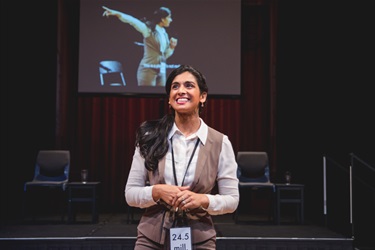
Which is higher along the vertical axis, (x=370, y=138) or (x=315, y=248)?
(x=370, y=138)

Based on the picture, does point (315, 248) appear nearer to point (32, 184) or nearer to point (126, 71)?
point (32, 184)

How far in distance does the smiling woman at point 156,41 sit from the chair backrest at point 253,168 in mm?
1252

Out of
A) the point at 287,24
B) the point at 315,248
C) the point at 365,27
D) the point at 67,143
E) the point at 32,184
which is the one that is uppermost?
the point at 287,24

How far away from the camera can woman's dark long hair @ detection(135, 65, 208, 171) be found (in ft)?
4.73

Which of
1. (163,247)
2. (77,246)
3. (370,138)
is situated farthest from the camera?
(370,138)

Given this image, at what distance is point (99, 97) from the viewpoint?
702 cm

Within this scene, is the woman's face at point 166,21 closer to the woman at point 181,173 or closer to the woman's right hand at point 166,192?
the woman at point 181,173

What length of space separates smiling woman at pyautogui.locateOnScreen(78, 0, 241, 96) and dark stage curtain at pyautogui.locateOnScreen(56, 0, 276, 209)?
25cm

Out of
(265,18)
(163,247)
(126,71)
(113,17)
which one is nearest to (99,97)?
(126,71)

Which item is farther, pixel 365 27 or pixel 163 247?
pixel 365 27

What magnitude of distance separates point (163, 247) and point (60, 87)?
19.3 ft

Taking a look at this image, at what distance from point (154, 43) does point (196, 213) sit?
227 inches

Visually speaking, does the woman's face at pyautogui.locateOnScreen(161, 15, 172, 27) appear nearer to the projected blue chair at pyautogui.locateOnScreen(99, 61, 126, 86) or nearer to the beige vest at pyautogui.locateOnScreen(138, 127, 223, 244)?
the projected blue chair at pyautogui.locateOnScreen(99, 61, 126, 86)

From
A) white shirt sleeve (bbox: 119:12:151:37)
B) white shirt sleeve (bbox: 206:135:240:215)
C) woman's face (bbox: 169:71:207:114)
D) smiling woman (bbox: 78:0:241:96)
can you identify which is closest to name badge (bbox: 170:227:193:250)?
white shirt sleeve (bbox: 206:135:240:215)
